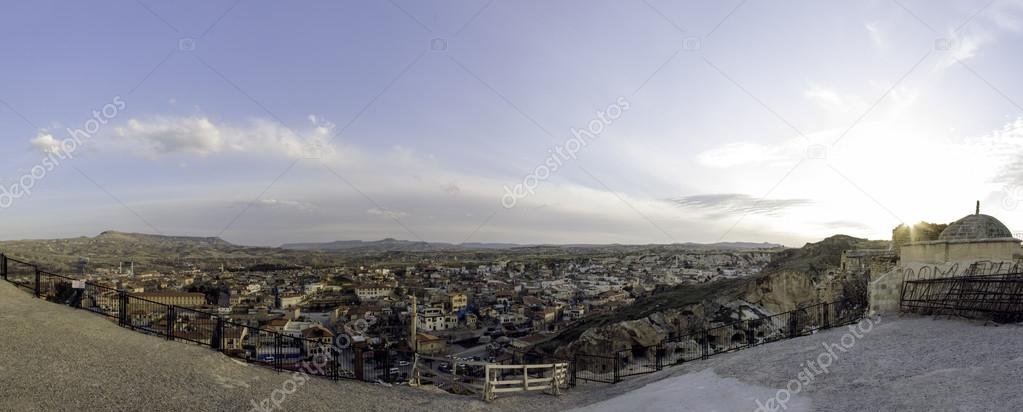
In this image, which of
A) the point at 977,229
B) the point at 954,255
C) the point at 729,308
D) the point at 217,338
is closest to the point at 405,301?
the point at 729,308

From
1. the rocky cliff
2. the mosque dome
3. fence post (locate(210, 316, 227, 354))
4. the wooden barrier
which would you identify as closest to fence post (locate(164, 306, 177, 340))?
fence post (locate(210, 316, 227, 354))

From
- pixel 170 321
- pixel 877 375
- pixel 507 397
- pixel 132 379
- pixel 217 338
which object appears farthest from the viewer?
pixel 507 397

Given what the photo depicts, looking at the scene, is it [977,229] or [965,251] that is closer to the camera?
[965,251]

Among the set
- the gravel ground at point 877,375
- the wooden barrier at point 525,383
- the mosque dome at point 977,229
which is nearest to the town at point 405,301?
the wooden barrier at point 525,383

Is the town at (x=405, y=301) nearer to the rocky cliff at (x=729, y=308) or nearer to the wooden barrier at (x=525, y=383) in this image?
the wooden barrier at (x=525, y=383)

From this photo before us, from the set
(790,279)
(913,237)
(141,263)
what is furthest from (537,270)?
(913,237)

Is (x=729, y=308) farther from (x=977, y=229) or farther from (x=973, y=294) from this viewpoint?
(x=973, y=294)
